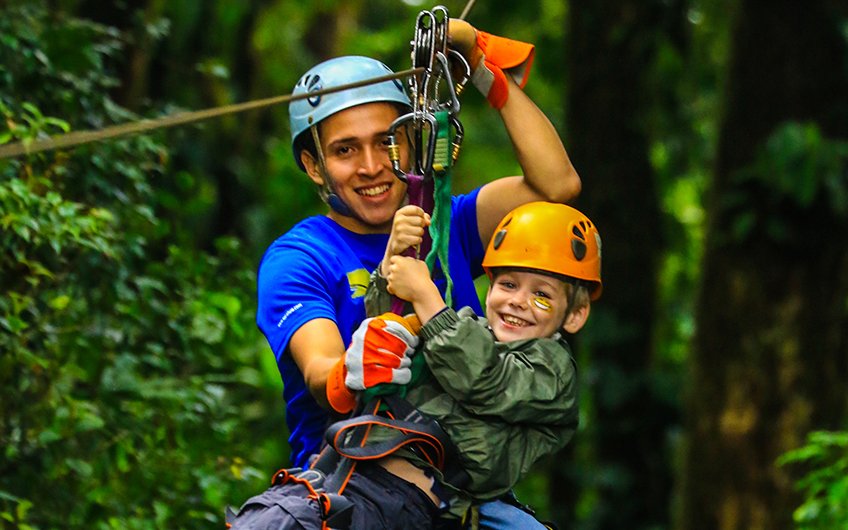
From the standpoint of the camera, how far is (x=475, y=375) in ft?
10.7

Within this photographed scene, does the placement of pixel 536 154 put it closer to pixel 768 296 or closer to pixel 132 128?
pixel 132 128

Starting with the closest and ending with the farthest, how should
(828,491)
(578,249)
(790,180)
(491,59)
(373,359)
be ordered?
(373,359), (578,249), (491,59), (828,491), (790,180)

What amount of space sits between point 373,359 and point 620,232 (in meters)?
6.44

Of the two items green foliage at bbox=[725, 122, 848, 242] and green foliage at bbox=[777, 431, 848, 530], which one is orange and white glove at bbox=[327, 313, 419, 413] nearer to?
green foliage at bbox=[777, 431, 848, 530]

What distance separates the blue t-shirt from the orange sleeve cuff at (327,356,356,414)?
0.22m

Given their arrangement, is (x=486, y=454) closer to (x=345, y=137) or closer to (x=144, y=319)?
(x=345, y=137)

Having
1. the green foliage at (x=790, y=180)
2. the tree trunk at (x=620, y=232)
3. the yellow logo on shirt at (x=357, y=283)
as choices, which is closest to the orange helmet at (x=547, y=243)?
the yellow logo on shirt at (x=357, y=283)

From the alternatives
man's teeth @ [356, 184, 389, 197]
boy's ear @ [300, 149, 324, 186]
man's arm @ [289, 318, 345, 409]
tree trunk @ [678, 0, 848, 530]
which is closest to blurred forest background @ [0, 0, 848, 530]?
tree trunk @ [678, 0, 848, 530]

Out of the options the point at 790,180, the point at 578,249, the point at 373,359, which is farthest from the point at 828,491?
the point at 373,359

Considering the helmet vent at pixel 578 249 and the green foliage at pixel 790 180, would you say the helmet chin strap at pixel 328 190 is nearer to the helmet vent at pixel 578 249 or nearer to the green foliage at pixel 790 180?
the helmet vent at pixel 578 249

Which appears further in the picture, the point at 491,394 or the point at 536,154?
the point at 536,154

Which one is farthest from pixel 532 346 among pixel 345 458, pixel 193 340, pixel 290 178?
pixel 290 178

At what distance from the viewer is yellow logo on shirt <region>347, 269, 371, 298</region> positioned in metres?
3.67

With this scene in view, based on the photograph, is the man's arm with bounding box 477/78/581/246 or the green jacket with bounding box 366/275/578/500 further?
the man's arm with bounding box 477/78/581/246
